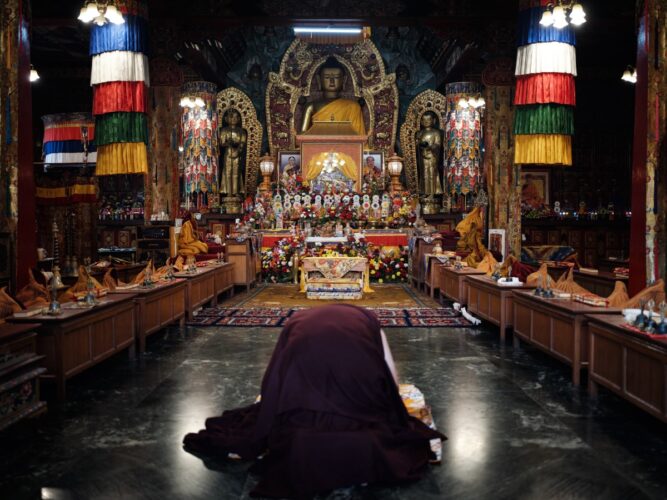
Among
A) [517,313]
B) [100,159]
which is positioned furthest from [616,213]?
[100,159]

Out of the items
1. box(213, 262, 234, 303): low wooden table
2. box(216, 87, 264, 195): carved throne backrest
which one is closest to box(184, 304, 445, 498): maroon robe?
box(213, 262, 234, 303): low wooden table

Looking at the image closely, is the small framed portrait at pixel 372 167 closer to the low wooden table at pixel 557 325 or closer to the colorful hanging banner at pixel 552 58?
the colorful hanging banner at pixel 552 58

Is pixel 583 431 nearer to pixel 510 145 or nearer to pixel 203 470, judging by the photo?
pixel 203 470

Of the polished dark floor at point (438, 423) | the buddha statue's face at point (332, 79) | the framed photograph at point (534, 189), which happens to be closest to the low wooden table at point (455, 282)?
the polished dark floor at point (438, 423)

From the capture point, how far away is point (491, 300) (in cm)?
683

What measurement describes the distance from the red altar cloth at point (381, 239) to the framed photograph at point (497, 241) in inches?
111

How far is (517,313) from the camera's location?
6.02m

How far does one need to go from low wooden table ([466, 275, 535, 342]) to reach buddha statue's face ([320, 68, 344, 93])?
10.7 metres

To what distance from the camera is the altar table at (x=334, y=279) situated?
973cm

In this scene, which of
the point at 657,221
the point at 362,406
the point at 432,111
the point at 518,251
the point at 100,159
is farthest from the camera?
the point at 432,111

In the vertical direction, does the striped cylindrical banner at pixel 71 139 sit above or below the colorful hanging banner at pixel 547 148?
above

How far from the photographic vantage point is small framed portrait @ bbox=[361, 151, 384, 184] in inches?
627

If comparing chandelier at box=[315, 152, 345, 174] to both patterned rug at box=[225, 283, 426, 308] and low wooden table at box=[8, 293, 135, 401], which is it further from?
low wooden table at box=[8, 293, 135, 401]

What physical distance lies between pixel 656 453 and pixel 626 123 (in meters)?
12.8
